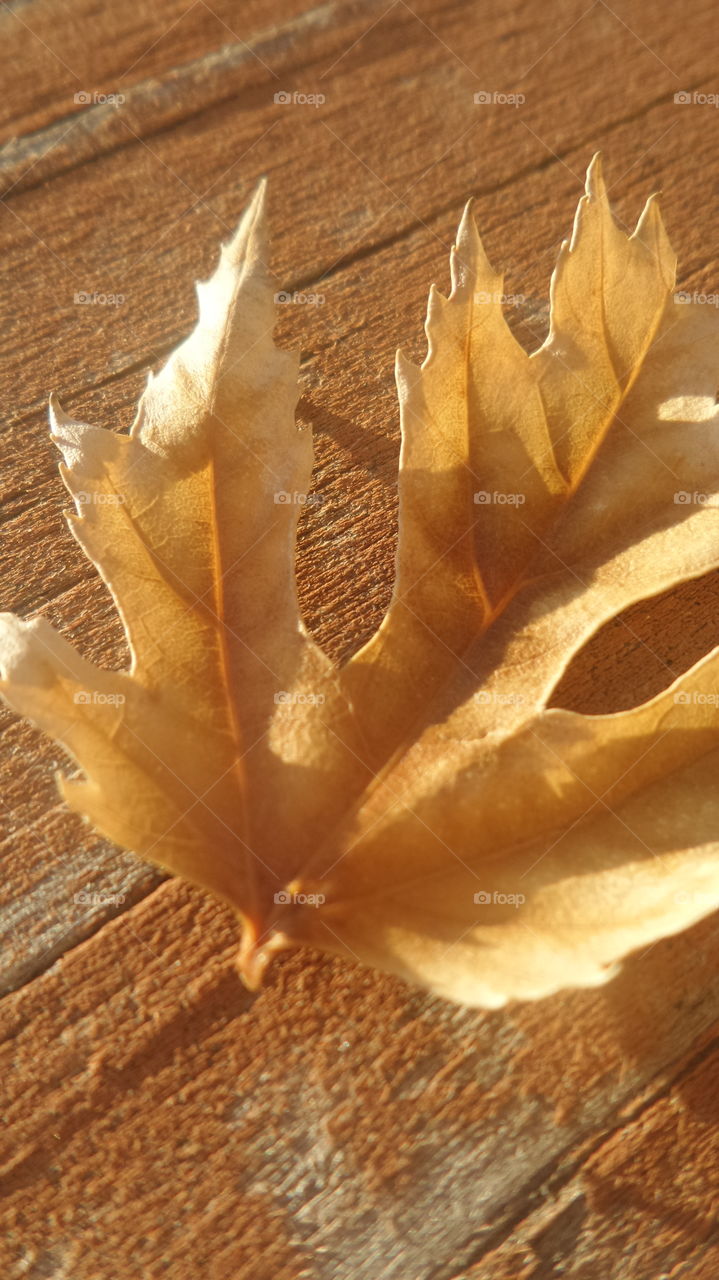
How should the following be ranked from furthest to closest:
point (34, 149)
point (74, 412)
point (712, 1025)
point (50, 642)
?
point (34, 149)
point (74, 412)
point (712, 1025)
point (50, 642)

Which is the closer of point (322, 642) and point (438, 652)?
point (438, 652)

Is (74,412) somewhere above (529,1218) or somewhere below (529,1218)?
above

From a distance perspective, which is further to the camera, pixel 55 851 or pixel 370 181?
pixel 370 181

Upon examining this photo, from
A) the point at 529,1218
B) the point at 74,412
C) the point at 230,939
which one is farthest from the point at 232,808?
the point at 74,412

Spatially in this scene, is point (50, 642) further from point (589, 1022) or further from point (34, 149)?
point (34, 149)
